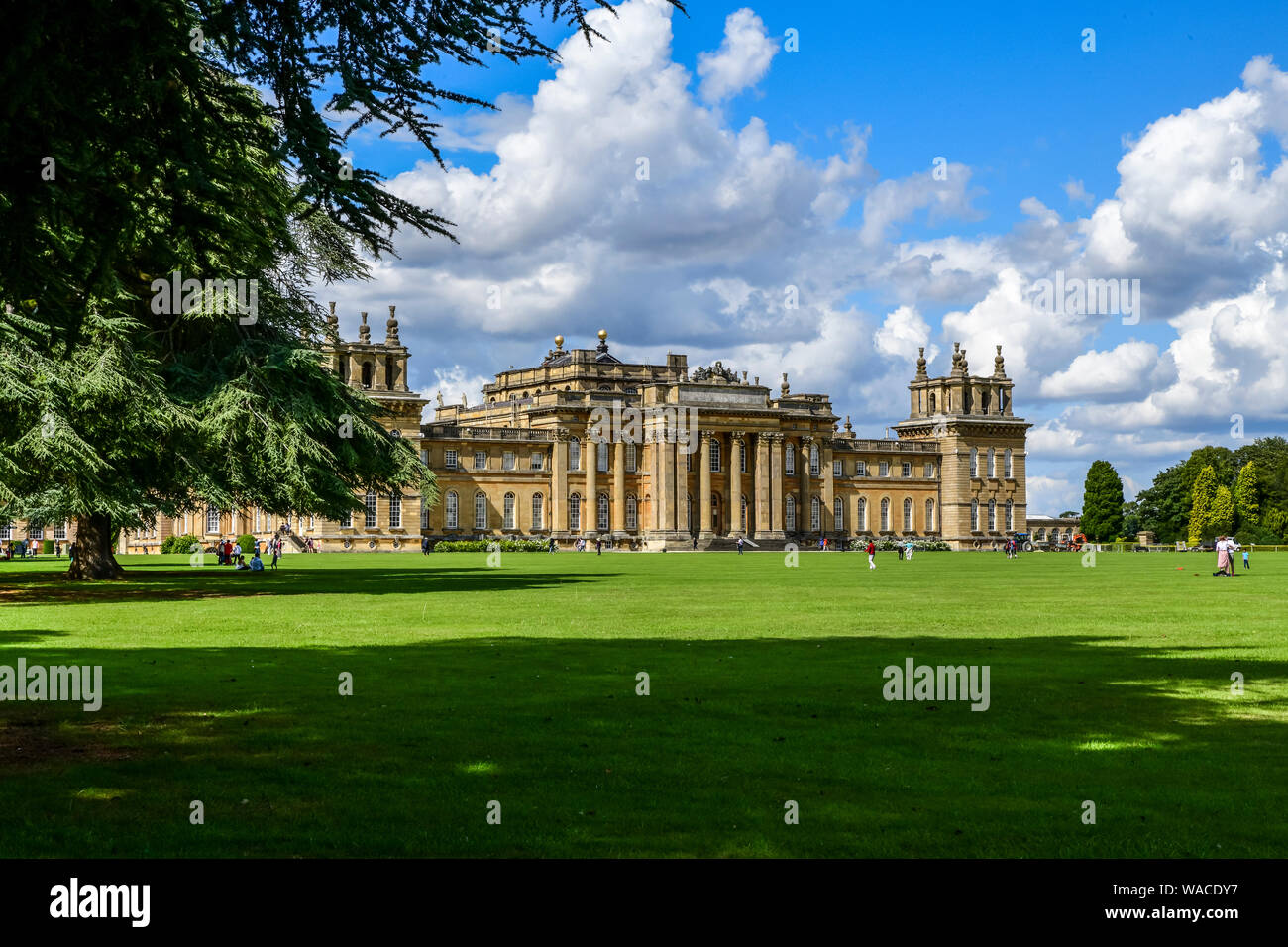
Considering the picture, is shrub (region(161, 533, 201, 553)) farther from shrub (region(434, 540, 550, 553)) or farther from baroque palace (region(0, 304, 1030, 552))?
shrub (region(434, 540, 550, 553))

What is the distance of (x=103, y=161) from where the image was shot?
10469 millimetres

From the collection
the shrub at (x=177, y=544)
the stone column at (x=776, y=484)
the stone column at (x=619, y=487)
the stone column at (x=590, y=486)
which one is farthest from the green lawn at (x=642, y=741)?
the stone column at (x=776, y=484)

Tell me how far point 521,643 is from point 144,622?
24.5 ft

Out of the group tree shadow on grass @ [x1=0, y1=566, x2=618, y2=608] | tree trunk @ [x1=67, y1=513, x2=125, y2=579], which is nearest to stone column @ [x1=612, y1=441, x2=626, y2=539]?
tree shadow on grass @ [x1=0, y1=566, x2=618, y2=608]

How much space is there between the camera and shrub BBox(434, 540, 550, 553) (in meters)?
96.0

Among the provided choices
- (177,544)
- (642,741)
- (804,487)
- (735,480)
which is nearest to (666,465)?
(735,480)

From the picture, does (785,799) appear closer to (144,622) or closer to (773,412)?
(144,622)

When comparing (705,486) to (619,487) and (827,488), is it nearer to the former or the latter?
(619,487)

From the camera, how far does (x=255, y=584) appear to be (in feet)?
123

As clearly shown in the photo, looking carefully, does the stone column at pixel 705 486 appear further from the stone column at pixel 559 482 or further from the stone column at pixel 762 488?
the stone column at pixel 559 482

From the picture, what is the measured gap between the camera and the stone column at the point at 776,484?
112 metres

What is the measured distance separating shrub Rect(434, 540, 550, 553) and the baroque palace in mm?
3680

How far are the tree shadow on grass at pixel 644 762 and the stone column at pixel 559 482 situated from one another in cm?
9136
